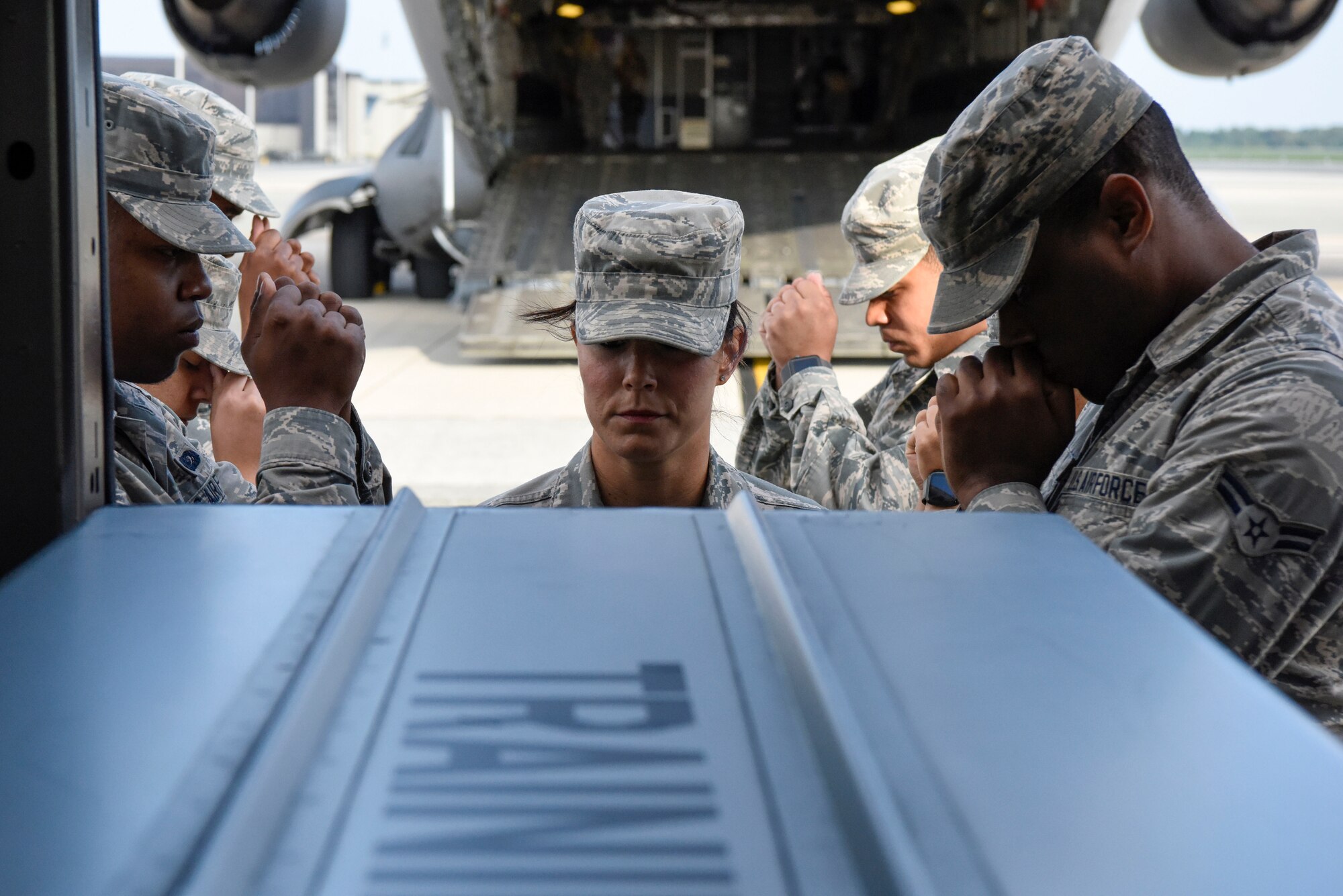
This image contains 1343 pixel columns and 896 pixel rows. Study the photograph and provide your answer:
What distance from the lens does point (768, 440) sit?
3.08 metres

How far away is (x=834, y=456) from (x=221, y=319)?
1453 mm

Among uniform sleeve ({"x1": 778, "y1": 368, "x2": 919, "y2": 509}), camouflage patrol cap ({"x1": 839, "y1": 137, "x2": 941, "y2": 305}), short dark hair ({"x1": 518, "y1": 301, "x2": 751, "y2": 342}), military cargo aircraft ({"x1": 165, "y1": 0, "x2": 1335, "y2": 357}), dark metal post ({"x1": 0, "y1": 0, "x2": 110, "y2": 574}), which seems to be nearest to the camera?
dark metal post ({"x1": 0, "y1": 0, "x2": 110, "y2": 574})

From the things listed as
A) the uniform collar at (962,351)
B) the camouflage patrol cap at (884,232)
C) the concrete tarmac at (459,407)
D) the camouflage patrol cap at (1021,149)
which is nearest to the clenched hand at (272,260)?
the concrete tarmac at (459,407)

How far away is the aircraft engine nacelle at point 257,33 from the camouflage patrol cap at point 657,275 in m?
6.44

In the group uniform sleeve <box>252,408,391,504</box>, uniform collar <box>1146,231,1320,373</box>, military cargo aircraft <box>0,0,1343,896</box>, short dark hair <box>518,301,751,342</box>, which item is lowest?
uniform sleeve <box>252,408,391,504</box>

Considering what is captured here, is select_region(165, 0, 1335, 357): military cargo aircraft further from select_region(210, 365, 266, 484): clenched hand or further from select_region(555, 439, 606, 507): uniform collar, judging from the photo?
select_region(555, 439, 606, 507): uniform collar

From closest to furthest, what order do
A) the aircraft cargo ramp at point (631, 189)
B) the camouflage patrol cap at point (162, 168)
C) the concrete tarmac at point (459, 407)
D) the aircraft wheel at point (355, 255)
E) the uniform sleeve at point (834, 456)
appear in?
the camouflage patrol cap at point (162, 168)
the uniform sleeve at point (834, 456)
the concrete tarmac at point (459, 407)
the aircraft cargo ramp at point (631, 189)
the aircraft wheel at point (355, 255)

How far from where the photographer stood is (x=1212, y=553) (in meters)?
1.22

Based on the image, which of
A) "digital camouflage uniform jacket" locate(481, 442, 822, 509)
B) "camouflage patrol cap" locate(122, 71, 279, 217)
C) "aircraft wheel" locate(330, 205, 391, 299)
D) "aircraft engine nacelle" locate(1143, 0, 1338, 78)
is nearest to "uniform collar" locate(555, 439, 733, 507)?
"digital camouflage uniform jacket" locate(481, 442, 822, 509)

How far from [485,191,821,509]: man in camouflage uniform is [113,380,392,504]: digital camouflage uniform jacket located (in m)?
0.40

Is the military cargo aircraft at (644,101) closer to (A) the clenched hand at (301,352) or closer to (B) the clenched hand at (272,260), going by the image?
(B) the clenched hand at (272,260)

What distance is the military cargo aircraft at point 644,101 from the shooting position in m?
8.08

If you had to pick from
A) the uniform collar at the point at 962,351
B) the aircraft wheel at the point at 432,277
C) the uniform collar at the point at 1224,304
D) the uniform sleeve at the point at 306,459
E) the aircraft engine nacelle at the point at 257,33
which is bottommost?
the aircraft wheel at the point at 432,277

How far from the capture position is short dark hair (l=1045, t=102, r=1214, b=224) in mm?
1438
